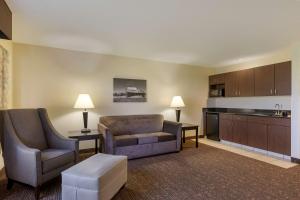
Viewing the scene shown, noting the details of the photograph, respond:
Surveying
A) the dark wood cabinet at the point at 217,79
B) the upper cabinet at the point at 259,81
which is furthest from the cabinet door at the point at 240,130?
the dark wood cabinet at the point at 217,79

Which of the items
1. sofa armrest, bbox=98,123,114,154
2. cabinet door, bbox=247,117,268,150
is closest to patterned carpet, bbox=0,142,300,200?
sofa armrest, bbox=98,123,114,154

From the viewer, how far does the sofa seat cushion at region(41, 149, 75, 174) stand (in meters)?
2.37

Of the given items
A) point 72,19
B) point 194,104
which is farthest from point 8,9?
point 194,104

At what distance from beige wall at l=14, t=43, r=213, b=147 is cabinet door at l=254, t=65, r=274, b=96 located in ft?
6.27

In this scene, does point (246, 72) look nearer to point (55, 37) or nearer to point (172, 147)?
point (172, 147)

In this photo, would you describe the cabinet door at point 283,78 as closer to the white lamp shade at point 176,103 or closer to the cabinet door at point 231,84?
the cabinet door at point 231,84

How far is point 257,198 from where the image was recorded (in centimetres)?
229

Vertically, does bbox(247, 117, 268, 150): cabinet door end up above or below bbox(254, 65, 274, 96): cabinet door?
below

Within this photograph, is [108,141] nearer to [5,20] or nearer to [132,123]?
[132,123]

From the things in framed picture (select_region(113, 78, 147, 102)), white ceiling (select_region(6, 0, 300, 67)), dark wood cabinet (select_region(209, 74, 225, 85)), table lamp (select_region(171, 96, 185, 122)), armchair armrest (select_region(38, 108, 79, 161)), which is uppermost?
white ceiling (select_region(6, 0, 300, 67))

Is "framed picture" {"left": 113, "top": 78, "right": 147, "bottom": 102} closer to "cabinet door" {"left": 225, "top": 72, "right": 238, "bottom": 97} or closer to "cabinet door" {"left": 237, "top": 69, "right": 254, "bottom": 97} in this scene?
"cabinet door" {"left": 225, "top": 72, "right": 238, "bottom": 97}

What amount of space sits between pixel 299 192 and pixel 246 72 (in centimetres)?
317

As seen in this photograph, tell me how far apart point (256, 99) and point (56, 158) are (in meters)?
4.82

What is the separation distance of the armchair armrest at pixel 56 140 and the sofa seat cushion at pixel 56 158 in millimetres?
98
